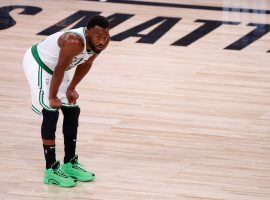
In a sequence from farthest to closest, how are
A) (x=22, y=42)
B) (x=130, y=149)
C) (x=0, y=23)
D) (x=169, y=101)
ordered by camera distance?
(x=0, y=23) → (x=22, y=42) → (x=169, y=101) → (x=130, y=149)

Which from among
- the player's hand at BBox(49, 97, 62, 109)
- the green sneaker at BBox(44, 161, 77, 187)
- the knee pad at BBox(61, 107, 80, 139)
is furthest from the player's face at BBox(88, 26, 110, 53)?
the green sneaker at BBox(44, 161, 77, 187)

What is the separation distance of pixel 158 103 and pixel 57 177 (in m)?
2.22

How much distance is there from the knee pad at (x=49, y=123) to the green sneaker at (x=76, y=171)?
311 mm

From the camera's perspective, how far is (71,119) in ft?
19.6

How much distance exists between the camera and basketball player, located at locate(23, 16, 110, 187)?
5570 mm

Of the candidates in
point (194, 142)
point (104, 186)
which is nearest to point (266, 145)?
point (194, 142)

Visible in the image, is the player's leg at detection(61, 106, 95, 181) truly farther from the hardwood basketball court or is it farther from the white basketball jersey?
the white basketball jersey

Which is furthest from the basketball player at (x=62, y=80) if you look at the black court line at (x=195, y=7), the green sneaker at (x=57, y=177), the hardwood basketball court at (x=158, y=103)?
the black court line at (x=195, y=7)

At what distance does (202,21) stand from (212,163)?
4.70m

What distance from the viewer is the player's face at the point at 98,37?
5559 millimetres

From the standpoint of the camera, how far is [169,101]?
8062mm

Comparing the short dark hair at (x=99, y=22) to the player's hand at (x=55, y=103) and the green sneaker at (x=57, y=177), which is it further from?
the green sneaker at (x=57, y=177)

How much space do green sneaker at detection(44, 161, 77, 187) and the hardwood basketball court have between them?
6cm

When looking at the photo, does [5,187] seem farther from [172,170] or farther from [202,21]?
[202,21]
